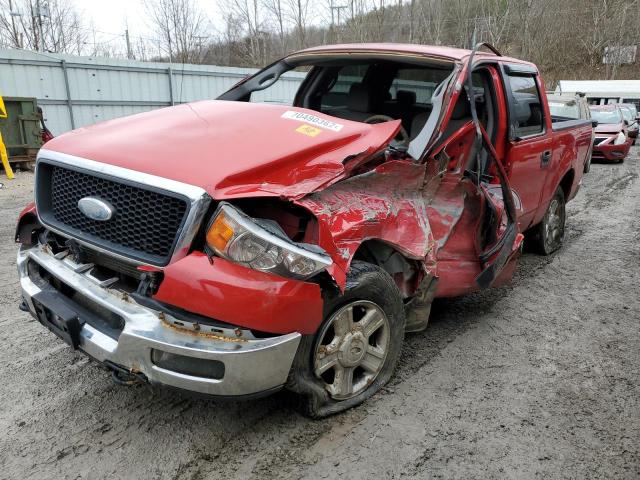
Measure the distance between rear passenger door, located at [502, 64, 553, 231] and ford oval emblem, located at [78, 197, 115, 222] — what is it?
2.84 meters

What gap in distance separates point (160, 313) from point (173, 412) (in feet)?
2.76

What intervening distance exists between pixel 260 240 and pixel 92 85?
13740 millimetres

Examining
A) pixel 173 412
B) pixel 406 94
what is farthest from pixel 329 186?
pixel 406 94

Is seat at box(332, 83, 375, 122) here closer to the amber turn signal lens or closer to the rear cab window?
the rear cab window

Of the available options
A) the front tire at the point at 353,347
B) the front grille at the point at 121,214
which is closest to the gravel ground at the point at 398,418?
the front tire at the point at 353,347

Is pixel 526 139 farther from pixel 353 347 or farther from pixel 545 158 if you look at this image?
pixel 353 347

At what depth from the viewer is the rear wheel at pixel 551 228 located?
5605 mm

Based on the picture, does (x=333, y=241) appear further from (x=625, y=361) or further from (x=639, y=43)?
(x=639, y=43)

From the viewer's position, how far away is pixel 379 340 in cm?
291

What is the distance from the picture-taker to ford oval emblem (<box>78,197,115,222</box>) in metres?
2.47

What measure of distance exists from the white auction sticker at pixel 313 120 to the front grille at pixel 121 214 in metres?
0.99

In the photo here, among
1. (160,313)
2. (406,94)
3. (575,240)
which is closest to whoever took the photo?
(160,313)

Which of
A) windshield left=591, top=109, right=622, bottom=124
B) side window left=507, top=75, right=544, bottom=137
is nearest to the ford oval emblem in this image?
side window left=507, top=75, right=544, bottom=137

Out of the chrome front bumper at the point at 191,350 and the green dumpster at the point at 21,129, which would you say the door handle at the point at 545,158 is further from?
the green dumpster at the point at 21,129
